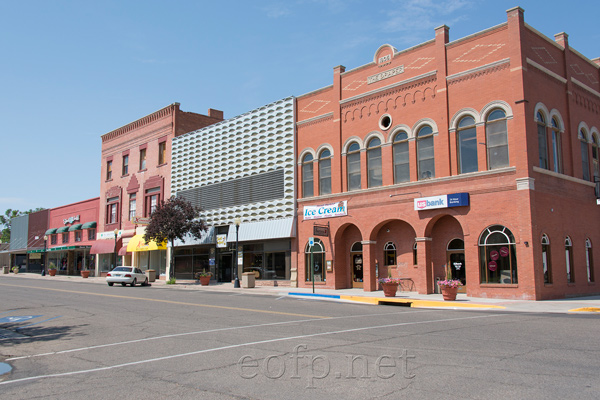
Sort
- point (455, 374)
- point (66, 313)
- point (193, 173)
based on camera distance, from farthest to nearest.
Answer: point (193, 173) → point (66, 313) → point (455, 374)

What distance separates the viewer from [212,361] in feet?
28.8

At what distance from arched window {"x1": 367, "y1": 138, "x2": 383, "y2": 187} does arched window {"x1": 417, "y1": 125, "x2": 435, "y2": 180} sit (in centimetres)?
258

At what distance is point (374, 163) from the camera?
28.2 metres

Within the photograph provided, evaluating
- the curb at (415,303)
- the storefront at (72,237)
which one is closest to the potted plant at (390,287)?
the curb at (415,303)

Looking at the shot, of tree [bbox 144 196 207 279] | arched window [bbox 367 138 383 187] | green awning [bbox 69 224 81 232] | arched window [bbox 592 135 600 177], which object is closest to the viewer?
arched window [bbox 592 135 600 177]

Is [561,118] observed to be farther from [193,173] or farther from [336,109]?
[193,173]

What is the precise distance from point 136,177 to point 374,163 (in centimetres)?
2743

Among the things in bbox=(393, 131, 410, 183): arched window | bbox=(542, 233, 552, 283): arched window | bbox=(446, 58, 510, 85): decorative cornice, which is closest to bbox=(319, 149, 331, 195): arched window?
bbox=(393, 131, 410, 183): arched window

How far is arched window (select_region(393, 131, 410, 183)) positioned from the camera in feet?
87.0

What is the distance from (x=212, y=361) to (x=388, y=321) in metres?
6.95

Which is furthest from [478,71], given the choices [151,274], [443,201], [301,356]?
[151,274]

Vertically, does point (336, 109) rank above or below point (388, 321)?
above

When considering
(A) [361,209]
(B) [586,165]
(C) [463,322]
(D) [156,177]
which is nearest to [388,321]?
(C) [463,322]

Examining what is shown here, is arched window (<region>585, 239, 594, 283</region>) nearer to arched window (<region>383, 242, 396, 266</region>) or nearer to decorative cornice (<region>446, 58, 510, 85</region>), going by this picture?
arched window (<region>383, 242, 396, 266</region>)
